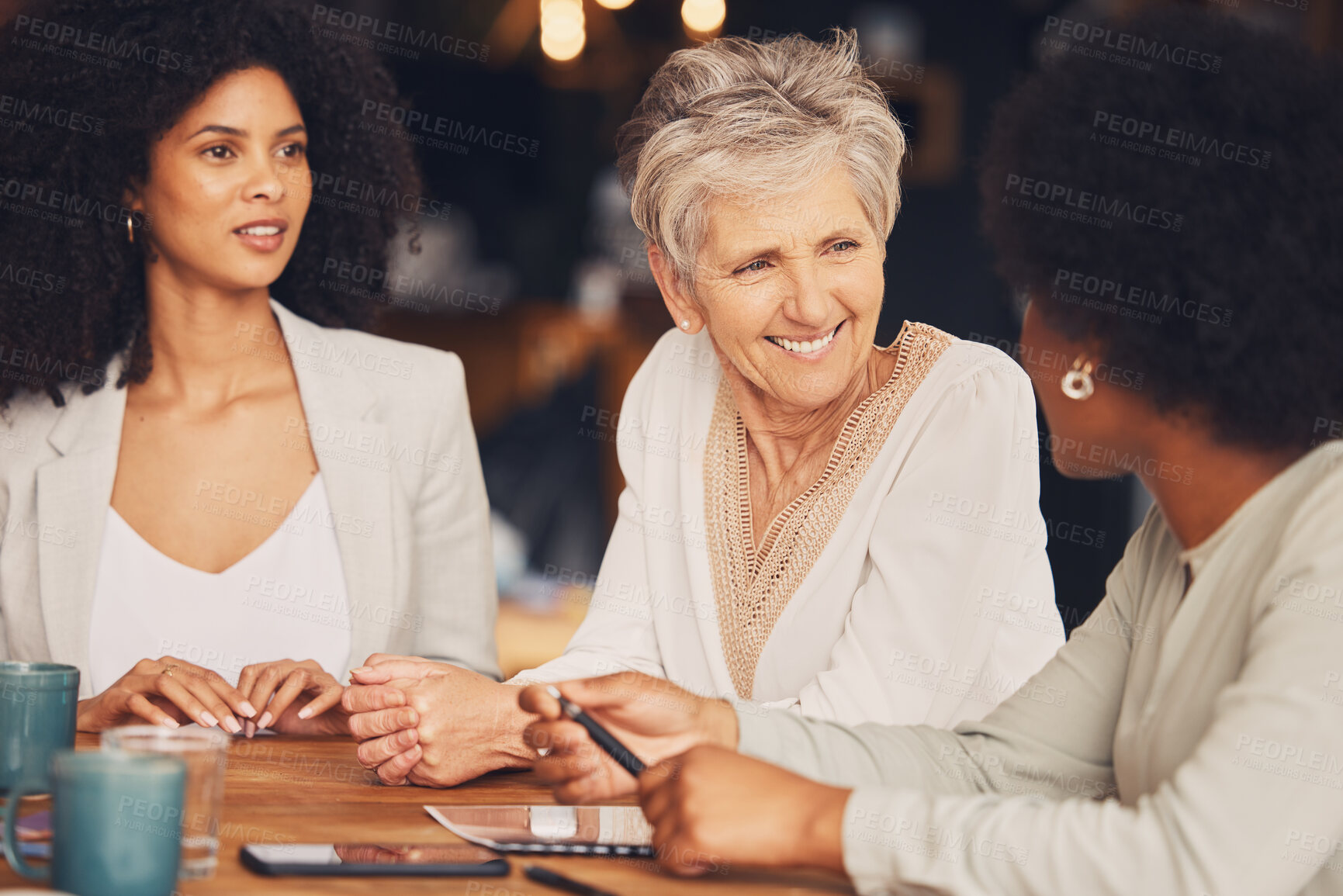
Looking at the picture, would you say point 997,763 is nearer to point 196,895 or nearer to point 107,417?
point 196,895

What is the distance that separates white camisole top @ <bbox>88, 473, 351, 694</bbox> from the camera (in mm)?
2102

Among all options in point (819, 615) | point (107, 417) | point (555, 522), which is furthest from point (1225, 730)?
point (555, 522)

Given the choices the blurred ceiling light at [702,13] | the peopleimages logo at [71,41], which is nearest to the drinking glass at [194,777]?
the peopleimages logo at [71,41]

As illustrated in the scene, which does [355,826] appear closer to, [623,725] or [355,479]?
[623,725]

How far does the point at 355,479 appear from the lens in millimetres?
2234

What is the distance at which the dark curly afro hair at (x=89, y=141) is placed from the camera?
215cm

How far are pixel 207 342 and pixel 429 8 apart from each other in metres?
4.39

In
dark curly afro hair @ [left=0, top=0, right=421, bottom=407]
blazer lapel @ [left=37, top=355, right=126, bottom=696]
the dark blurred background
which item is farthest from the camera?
the dark blurred background

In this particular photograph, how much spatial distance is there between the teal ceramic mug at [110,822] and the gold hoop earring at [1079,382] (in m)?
0.81

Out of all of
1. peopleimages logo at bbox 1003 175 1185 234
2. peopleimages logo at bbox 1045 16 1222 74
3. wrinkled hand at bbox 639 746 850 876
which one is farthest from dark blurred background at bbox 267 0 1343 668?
wrinkled hand at bbox 639 746 850 876

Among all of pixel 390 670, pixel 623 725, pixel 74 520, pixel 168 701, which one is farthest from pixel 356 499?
pixel 623 725

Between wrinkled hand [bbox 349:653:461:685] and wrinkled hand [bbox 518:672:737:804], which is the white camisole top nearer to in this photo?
wrinkled hand [bbox 349:653:461:685]

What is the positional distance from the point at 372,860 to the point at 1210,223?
0.86 metres

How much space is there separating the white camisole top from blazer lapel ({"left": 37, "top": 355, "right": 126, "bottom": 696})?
3 centimetres
